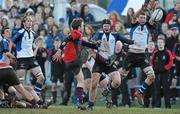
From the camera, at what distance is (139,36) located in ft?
62.4

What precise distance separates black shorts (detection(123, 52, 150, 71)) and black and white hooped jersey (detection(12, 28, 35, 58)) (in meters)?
2.86

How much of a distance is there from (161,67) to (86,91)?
8.25ft

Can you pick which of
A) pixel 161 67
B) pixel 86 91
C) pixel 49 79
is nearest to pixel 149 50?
pixel 161 67

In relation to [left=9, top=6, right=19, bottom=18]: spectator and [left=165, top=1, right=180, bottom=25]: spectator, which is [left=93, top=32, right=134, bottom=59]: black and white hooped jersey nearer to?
[left=165, top=1, right=180, bottom=25]: spectator

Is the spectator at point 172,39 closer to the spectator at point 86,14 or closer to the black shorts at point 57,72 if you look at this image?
the black shorts at point 57,72

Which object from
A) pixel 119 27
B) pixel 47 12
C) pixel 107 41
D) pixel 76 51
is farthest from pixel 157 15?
pixel 47 12

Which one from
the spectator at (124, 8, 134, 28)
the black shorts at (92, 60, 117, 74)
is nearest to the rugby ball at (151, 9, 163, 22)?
the spectator at (124, 8, 134, 28)

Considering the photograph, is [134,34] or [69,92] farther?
[69,92]

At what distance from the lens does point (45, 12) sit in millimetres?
25172

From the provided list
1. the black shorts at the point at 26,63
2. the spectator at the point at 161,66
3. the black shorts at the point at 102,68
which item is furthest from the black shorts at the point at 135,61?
the black shorts at the point at 26,63

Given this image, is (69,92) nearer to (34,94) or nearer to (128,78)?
(128,78)

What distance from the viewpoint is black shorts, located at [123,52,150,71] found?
746 inches

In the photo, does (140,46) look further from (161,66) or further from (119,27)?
(119,27)

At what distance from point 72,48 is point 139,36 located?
8.40ft
